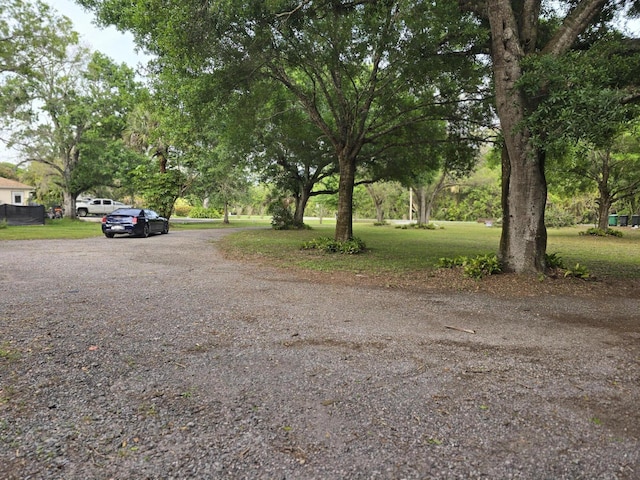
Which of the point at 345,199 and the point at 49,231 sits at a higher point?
the point at 345,199

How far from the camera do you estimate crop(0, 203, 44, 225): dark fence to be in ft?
77.4

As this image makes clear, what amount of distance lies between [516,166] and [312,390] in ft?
22.2

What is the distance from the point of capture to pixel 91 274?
7.38 metres

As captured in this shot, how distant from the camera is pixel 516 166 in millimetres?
7457

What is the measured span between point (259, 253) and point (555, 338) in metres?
9.25

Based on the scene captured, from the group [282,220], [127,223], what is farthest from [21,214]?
[282,220]

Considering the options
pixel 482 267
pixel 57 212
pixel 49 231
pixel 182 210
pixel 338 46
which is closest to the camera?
pixel 482 267

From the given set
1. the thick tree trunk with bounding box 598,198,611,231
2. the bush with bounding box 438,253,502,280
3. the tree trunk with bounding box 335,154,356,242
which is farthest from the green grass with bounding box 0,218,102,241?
the thick tree trunk with bounding box 598,198,611,231

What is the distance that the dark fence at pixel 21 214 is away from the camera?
77.4 feet

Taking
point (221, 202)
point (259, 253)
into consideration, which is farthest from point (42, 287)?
point (221, 202)

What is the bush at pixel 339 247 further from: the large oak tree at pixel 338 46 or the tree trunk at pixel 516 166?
the tree trunk at pixel 516 166

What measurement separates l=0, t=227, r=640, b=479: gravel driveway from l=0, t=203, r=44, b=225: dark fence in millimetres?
24177

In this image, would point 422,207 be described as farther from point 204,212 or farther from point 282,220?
point 204,212

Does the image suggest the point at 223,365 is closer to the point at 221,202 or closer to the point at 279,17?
the point at 279,17
